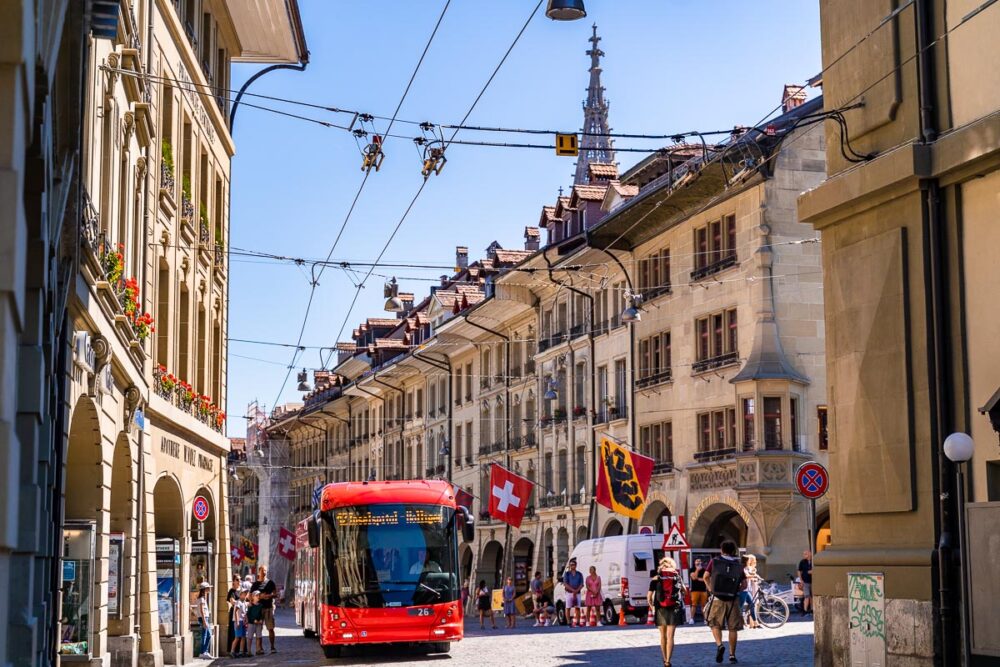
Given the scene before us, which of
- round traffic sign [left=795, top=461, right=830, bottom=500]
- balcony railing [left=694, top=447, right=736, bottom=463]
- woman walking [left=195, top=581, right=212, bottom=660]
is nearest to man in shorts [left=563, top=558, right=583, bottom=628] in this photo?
balcony railing [left=694, top=447, right=736, bottom=463]

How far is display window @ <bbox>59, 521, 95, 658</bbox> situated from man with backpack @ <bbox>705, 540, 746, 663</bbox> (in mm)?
8266

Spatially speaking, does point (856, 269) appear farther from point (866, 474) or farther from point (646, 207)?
point (646, 207)

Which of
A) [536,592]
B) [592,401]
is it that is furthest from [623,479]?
[592,401]

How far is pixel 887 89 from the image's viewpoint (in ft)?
55.3

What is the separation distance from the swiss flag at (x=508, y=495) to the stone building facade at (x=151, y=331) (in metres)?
12.6

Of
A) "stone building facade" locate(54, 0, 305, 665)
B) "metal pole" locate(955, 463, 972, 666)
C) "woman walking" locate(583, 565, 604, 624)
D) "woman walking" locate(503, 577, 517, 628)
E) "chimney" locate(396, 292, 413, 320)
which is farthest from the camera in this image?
"chimney" locate(396, 292, 413, 320)

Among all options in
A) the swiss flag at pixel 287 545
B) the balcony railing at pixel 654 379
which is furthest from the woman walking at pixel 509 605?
the swiss flag at pixel 287 545

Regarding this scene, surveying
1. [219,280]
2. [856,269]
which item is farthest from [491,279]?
[856,269]

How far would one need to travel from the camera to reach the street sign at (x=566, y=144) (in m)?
18.0

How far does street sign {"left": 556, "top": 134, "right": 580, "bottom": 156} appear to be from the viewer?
711 inches

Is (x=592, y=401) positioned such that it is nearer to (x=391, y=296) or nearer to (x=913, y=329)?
(x=391, y=296)

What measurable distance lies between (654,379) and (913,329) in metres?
31.9

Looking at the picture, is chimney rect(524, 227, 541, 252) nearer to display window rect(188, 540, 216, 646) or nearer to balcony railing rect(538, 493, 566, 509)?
balcony railing rect(538, 493, 566, 509)

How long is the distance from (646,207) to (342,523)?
23795 mm
